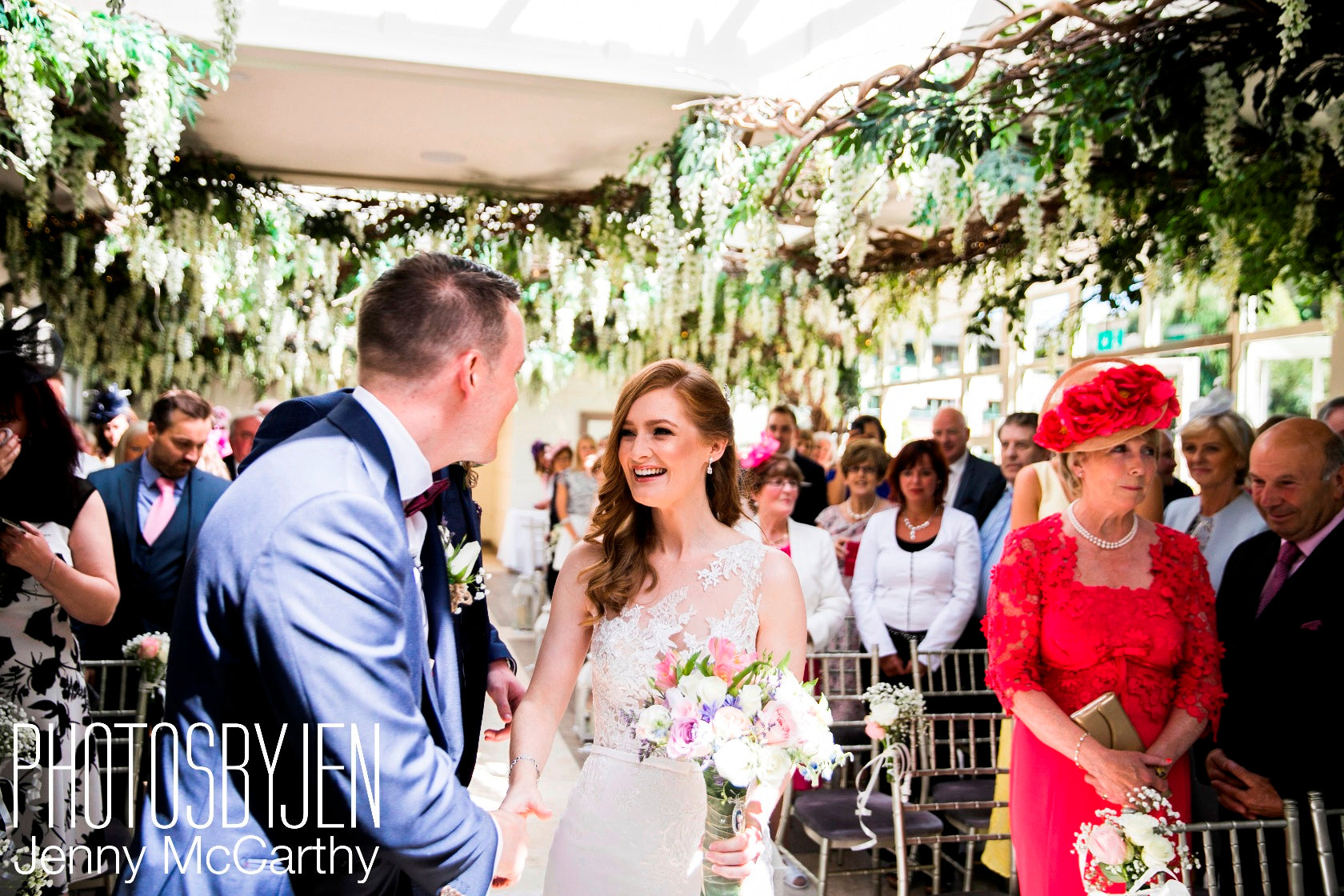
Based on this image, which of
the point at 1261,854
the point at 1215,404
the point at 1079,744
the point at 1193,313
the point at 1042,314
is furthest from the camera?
the point at 1042,314

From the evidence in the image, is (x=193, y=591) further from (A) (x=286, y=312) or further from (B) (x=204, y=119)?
(A) (x=286, y=312)

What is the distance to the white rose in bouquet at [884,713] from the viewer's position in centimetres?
290

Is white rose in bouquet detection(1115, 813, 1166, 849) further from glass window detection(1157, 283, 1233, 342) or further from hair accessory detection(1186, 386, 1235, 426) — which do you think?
glass window detection(1157, 283, 1233, 342)

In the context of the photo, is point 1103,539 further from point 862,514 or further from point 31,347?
point 862,514

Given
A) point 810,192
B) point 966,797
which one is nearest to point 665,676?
point 966,797

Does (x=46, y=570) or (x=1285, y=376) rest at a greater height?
(x=1285, y=376)

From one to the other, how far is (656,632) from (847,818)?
156 centimetres

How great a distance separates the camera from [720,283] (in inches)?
361

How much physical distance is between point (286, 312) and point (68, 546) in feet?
28.9

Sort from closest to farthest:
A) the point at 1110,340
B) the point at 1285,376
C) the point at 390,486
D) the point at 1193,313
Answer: the point at 390,486, the point at 1285,376, the point at 1193,313, the point at 1110,340

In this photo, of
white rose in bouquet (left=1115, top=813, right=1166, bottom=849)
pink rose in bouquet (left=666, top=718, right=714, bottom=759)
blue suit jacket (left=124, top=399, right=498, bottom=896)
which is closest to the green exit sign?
white rose in bouquet (left=1115, top=813, right=1166, bottom=849)

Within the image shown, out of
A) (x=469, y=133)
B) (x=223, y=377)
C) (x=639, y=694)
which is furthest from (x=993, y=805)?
(x=223, y=377)

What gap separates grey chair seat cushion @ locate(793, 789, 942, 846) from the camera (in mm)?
3320

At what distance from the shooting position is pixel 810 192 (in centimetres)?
629
